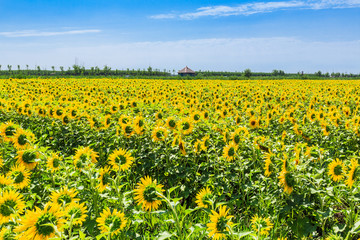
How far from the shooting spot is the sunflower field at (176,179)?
1.87m

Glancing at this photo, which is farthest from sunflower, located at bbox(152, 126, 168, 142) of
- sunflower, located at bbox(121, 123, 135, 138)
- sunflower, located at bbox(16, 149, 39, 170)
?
sunflower, located at bbox(16, 149, 39, 170)

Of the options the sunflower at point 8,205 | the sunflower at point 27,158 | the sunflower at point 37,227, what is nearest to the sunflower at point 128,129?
the sunflower at point 27,158

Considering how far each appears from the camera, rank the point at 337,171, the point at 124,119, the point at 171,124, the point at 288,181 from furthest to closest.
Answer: the point at 124,119, the point at 171,124, the point at 337,171, the point at 288,181

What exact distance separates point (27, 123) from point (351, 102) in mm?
9475

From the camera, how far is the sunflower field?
6.14 feet

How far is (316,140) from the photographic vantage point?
475 centimetres

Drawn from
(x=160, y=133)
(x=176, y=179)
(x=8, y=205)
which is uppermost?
(x=160, y=133)

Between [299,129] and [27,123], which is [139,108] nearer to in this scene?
[27,123]

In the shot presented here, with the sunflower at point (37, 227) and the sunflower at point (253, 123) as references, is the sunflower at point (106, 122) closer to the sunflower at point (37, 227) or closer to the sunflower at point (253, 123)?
the sunflower at point (253, 123)

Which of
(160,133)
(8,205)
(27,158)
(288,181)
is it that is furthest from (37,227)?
(160,133)

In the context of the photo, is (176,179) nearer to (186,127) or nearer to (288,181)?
(186,127)

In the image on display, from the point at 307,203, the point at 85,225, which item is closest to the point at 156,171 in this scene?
the point at 85,225

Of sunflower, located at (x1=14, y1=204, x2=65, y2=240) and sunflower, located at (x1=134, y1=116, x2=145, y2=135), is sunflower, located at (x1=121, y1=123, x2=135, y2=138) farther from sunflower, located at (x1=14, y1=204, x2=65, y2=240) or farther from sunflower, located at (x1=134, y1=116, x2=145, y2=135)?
sunflower, located at (x1=14, y1=204, x2=65, y2=240)

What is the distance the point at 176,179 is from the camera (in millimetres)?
3986
